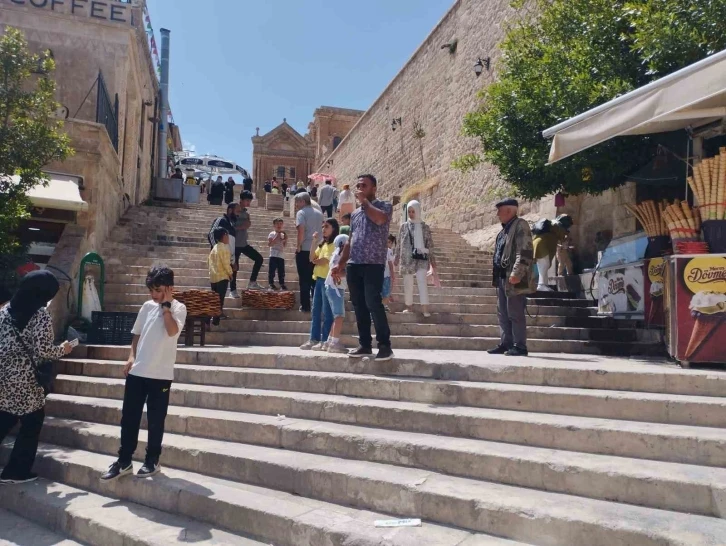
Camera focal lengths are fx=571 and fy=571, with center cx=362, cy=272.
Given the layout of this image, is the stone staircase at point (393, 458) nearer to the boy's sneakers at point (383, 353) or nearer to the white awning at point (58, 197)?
the boy's sneakers at point (383, 353)

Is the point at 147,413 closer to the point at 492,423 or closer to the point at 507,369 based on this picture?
the point at 492,423

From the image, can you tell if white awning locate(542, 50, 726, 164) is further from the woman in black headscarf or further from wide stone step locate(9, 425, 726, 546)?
the woman in black headscarf

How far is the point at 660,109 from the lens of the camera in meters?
4.51

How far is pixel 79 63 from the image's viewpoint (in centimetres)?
1303

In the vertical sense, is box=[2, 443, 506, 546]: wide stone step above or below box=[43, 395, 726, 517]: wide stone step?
below

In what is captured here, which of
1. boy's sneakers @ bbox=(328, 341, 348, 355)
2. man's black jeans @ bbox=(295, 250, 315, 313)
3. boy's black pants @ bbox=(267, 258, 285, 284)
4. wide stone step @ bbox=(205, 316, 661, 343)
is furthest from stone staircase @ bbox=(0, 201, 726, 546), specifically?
boy's black pants @ bbox=(267, 258, 285, 284)

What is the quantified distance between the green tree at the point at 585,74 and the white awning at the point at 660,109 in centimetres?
125

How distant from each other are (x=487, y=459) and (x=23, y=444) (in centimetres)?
340

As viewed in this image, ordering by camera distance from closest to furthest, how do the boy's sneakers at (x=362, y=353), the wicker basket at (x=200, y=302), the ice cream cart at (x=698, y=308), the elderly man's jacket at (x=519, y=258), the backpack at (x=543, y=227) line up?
the ice cream cart at (x=698, y=308), the boy's sneakers at (x=362, y=353), the elderly man's jacket at (x=519, y=258), the wicker basket at (x=200, y=302), the backpack at (x=543, y=227)

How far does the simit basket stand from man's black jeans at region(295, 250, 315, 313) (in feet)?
7.01

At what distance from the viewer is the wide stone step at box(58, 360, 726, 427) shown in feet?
11.5

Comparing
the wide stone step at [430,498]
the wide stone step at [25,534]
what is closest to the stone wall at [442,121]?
the wide stone step at [430,498]

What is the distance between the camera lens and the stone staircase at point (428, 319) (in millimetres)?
6562

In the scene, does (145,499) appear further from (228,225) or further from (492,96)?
(492,96)
